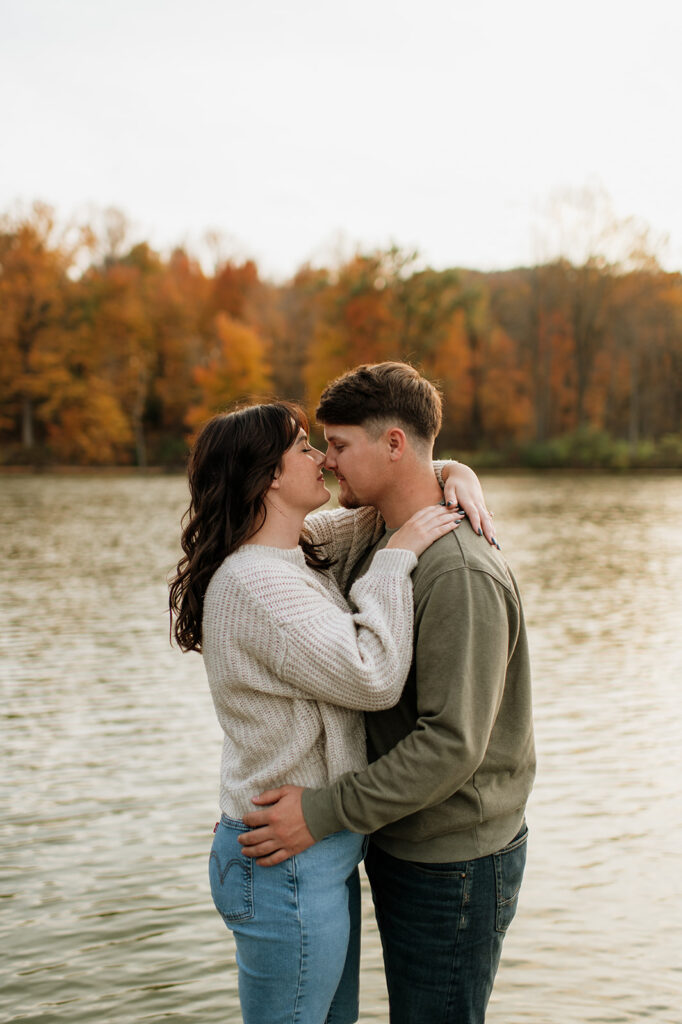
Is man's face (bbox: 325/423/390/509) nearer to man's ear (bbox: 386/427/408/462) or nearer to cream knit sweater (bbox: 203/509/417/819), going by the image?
man's ear (bbox: 386/427/408/462)

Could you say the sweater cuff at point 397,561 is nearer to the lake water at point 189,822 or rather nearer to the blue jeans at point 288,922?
the blue jeans at point 288,922

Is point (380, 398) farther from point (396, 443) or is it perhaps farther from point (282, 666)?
point (282, 666)

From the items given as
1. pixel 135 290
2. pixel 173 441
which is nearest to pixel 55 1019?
pixel 173 441

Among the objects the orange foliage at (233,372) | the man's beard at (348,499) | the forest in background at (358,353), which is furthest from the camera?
the orange foliage at (233,372)

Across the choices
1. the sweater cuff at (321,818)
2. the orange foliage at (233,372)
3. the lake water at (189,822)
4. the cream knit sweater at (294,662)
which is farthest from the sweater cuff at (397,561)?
the orange foliage at (233,372)

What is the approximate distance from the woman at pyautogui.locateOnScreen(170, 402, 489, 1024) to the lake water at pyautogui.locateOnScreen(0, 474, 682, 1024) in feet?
6.41

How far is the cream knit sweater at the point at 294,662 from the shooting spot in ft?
6.93

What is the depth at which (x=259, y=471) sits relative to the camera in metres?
2.29

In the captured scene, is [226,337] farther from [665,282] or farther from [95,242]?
[665,282]

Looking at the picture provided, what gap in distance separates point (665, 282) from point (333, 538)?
52692 millimetres

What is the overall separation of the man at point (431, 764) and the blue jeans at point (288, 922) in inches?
2.3

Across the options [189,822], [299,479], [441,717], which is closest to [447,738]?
[441,717]

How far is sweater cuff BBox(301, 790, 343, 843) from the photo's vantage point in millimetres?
2158

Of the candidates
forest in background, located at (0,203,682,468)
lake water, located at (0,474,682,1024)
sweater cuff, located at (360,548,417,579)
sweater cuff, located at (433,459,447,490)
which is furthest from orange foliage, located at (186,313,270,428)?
sweater cuff, located at (360,548,417,579)
